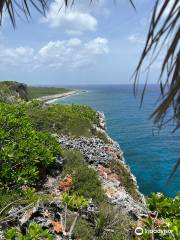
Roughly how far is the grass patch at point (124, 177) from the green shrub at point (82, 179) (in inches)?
68.1

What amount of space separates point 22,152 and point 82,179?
166 cm

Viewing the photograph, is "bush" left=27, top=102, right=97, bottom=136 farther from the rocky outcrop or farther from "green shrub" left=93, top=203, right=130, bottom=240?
"green shrub" left=93, top=203, right=130, bottom=240

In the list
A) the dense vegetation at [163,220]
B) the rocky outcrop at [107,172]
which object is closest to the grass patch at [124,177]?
the rocky outcrop at [107,172]

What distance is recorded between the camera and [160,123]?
1.47 m

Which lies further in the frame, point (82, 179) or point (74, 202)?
point (82, 179)

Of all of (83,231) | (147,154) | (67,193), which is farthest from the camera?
(147,154)

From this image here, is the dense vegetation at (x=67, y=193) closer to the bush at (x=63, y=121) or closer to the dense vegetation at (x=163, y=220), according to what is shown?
the dense vegetation at (x=163, y=220)

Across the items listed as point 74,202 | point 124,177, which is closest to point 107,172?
point 124,177

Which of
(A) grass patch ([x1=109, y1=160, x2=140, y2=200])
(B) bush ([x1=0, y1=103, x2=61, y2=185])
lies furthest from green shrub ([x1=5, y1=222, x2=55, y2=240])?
(A) grass patch ([x1=109, y1=160, x2=140, y2=200])

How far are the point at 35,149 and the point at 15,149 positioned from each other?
508 millimetres

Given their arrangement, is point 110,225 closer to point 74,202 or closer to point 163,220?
point 74,202

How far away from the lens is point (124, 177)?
1348 cm

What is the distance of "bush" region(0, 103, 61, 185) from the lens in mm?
8914

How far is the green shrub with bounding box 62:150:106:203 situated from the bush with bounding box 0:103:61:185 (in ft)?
1.52
